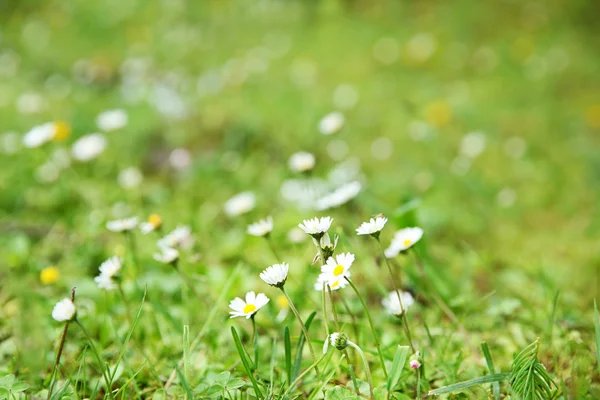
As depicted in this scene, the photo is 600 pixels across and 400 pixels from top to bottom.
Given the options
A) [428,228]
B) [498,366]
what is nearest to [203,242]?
[428,228]

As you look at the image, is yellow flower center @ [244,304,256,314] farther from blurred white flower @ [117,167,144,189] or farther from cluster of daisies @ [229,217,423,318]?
blurred white flower @ [117,167,144,189]

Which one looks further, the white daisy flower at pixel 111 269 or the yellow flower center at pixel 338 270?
the white daisy flower at pixel 111 269

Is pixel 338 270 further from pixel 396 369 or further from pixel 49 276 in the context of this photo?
pixel 49 276

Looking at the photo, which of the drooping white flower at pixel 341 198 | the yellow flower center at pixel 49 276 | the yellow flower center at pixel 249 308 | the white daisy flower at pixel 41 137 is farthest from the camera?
the white daisy flower at pixel 41 137

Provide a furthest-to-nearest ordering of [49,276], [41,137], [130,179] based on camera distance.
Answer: [130,179] → [41,137] → [49,276]

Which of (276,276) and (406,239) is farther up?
(276,276)

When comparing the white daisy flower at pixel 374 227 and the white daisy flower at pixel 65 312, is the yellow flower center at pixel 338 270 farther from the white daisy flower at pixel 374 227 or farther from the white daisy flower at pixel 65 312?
the white daisy flower at pixel 65 312

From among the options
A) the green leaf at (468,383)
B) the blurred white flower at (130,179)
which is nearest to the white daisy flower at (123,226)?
the blurred white flower at (130,179)

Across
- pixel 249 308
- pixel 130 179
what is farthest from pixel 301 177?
Answer: pixel 249 308

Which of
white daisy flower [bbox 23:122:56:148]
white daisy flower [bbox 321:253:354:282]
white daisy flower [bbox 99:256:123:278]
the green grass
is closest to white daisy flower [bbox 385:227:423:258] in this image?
the green grass
